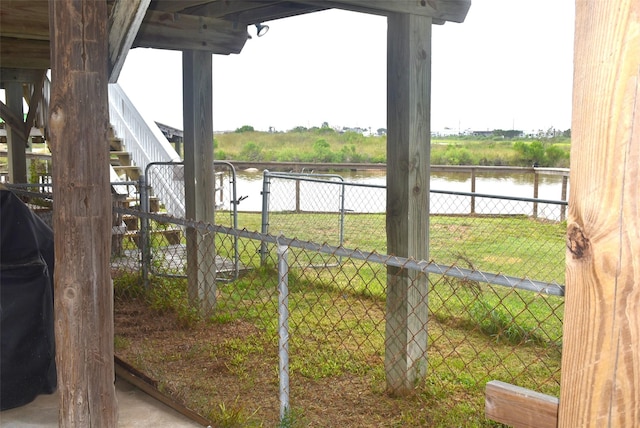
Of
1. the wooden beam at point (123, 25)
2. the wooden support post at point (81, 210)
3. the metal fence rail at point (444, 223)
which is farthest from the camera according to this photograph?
the metal fence rail at point (444, 223)

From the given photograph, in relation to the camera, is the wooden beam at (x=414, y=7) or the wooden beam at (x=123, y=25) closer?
the wooden beam at (x=123, y=25)

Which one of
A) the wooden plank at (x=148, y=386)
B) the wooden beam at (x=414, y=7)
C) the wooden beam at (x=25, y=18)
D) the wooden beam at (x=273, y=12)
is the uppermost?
the wooden beam at (x=273, y=12)

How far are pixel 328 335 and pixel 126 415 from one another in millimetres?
2003

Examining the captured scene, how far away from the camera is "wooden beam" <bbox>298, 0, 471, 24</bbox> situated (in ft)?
11.8

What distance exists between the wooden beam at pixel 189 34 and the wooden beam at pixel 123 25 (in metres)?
2.18

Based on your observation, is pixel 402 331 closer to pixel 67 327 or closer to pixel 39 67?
pixel 67 327

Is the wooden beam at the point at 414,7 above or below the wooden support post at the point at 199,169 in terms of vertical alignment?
above

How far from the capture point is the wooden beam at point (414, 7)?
3598 mm

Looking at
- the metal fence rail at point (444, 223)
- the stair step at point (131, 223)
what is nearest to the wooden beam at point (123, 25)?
the metal fence rail at point (444, 223)

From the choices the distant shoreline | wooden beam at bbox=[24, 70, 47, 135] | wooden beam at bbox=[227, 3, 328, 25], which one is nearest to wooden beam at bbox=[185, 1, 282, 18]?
wooden beam at bbox=[227, 3, 328, 25]

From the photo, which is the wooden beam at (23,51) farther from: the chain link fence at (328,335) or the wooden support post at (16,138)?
the chain link fence at (328,335)

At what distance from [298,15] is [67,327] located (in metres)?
3.12

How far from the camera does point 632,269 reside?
3.66 ft

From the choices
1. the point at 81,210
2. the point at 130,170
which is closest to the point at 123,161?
the point at 130,170
